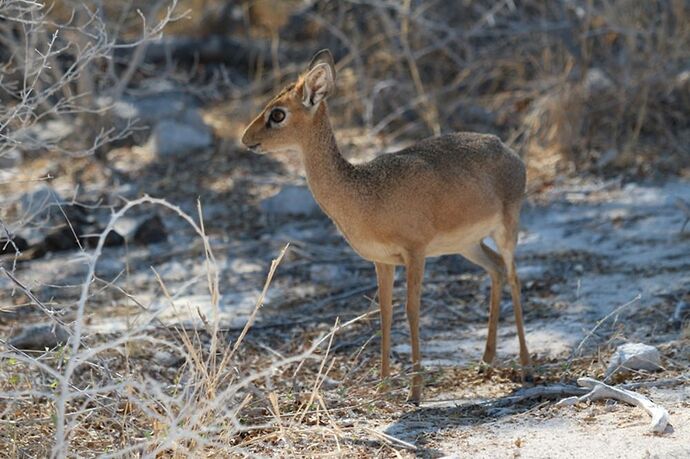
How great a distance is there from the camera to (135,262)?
9.23 m

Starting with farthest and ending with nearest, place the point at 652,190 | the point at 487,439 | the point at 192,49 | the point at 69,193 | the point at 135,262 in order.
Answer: the point at 192,49, the point at 69,193, the point at 652,190, the point at 135,262, the point at 487,439

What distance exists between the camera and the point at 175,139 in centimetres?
1206

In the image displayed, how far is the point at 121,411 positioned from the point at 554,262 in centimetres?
400

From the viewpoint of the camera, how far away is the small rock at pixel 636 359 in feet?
19.7

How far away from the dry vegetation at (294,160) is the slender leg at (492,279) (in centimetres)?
23

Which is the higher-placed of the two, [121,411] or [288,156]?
[121,411]

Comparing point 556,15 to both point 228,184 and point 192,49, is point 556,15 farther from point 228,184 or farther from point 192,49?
point 192,49

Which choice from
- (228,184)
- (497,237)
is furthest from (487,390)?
(228,184)

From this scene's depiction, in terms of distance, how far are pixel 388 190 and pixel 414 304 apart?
23.4 inches

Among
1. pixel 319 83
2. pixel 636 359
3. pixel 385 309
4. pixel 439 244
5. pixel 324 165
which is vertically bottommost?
pixel 636 359

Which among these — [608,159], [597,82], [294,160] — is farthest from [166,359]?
[597,82]

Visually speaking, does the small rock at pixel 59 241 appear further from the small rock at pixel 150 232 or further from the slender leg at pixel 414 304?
the slender leg at pixel 414 304

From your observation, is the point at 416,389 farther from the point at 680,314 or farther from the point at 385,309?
the point at 680,314

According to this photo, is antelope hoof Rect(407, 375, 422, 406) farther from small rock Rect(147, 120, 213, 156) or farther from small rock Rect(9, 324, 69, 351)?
small rock Rect(147, 120, 213, 156)
